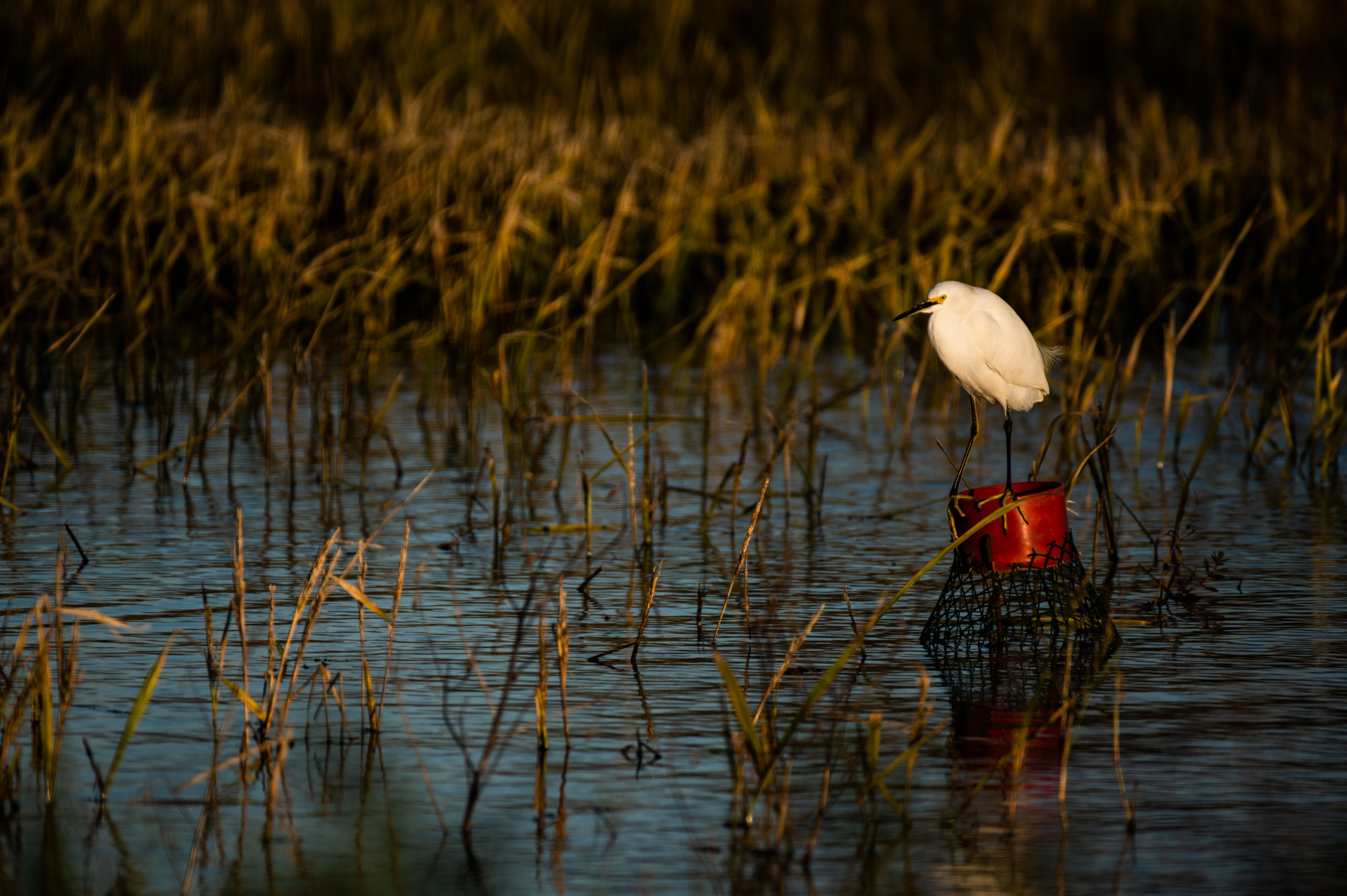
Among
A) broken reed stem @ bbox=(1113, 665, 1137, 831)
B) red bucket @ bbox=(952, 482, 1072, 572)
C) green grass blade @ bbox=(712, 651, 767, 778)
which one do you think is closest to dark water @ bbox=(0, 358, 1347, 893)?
broken reed stem @ bbox=(1113, 665, 1137, 831)

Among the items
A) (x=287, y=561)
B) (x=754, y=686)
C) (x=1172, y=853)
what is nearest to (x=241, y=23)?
(x=287, y=561)

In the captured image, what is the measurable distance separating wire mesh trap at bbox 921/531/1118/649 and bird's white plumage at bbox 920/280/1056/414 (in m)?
0.75

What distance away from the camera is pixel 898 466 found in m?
8.99

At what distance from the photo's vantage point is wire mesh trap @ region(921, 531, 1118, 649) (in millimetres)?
5582

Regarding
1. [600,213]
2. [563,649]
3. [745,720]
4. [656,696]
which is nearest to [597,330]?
[600,213]

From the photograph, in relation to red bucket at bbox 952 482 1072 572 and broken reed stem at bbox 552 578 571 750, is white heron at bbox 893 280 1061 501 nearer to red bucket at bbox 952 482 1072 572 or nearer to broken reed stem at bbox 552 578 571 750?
red bucket at bbox 952 482 1072 572

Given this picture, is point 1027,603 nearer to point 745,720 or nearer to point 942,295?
point 942,295

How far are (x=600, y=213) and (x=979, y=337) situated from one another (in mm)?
6933

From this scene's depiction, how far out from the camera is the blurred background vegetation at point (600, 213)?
35.0 feet

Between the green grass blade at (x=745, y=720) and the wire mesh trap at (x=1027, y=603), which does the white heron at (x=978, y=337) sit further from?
the green grass blade at (x=745, y=720)

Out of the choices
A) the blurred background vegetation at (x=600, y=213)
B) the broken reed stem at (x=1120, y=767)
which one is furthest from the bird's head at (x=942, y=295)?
the blurred background vegetation at (x=600, y=213)

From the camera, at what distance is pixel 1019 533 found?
5.71 meters

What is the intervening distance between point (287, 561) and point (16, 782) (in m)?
2.65

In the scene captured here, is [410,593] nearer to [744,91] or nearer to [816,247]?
[816,247]
